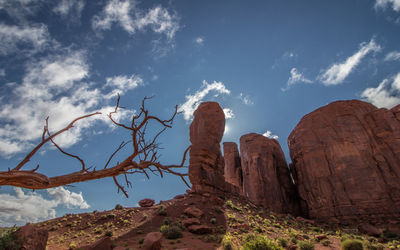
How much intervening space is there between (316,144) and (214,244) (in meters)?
29.7

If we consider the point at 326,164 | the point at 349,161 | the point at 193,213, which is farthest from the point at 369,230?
the point at 193,213

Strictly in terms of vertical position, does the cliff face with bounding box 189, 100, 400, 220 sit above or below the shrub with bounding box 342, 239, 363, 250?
above

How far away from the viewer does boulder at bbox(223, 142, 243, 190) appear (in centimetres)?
4724

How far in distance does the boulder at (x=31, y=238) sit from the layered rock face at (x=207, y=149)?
1808 centimetres

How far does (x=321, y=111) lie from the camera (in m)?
38.3

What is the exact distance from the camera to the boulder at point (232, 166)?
4724cm

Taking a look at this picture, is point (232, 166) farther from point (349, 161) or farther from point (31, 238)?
point (31, 238)

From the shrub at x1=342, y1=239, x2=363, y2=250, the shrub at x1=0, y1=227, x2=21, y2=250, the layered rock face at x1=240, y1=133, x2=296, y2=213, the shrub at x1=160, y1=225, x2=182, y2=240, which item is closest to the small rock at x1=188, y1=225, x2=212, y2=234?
the shrub at x1=160, y1=225, x2=182, y2=240

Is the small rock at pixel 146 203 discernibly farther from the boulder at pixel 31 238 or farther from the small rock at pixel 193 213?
the boulder at pixel 31 238

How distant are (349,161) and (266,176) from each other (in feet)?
43.4

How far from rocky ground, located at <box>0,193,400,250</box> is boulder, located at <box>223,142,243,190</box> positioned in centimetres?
2114

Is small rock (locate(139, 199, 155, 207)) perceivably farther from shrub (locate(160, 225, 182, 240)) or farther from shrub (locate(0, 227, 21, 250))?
shrub (locate(0, 227, 21, 250))

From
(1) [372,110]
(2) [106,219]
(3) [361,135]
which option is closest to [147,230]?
(2) [106,219]

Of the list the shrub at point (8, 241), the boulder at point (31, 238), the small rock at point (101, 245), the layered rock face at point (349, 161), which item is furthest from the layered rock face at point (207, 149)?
the shrub at point (8, 241)
